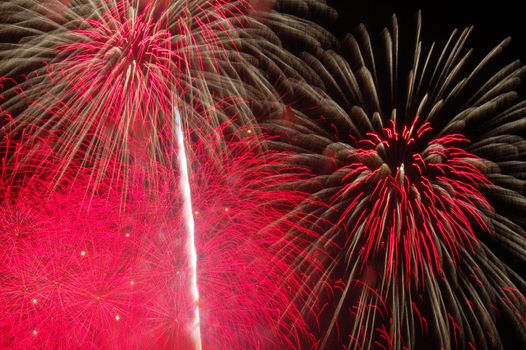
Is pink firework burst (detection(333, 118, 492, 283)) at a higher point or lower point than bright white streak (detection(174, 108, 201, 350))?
higher

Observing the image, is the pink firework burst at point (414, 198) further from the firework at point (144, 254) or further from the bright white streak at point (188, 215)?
the bright white streak at point (188, 215)

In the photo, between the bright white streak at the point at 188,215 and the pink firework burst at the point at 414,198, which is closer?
the pink firework burst at the point at 414,198

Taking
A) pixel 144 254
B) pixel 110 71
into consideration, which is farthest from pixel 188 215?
pixel 110 71

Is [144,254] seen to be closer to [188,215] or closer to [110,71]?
[188,215]

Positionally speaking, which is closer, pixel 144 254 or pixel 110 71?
pixel 110 71

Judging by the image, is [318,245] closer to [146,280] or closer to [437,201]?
[437,201]

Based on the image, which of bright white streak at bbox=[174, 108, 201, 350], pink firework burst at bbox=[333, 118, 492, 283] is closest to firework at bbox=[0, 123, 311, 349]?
bright white streak at bbox=[174, 108, 201, 350]

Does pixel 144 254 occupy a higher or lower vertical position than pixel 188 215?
lower

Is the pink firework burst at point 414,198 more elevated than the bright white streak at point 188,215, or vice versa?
the pink firework burst at point 414,198

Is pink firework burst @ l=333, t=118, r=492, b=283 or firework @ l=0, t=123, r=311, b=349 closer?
pink firework burst @ l=333, t=118, r=492, b=283

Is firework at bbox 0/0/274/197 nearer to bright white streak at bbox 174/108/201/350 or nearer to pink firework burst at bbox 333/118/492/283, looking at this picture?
bright white streak at bbox 174/108/201/350

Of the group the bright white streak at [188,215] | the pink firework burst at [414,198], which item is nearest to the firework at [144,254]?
the bright white streak at [188,215]
